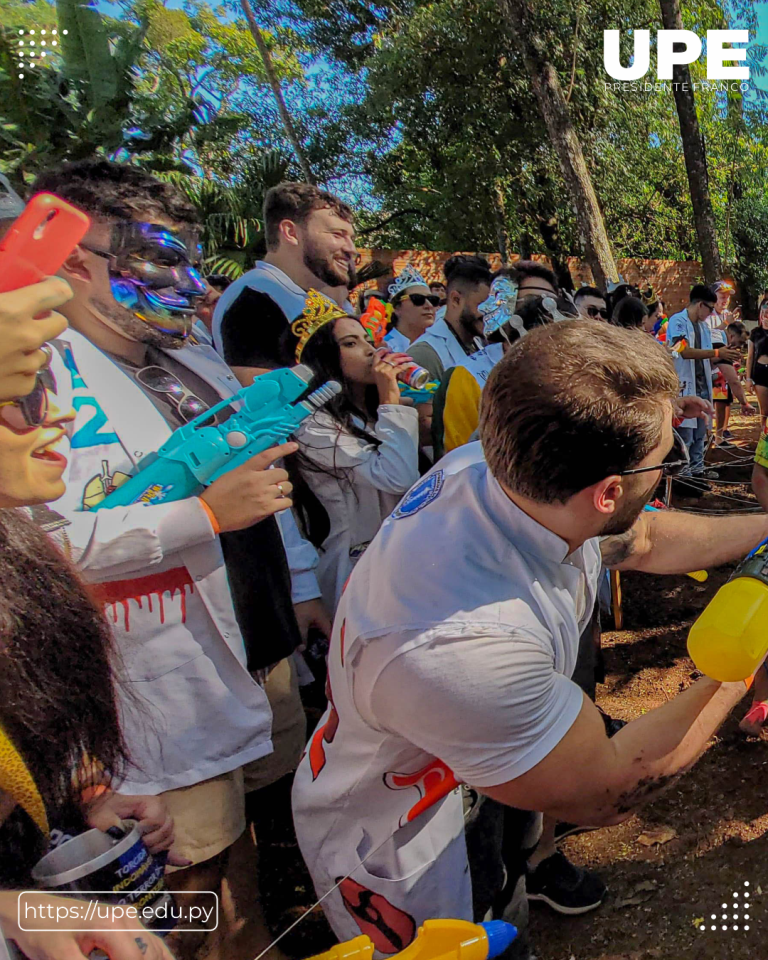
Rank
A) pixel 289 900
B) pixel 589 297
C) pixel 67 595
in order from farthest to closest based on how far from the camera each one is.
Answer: pixel 589 297
pixel 289 900
pixel 67 595

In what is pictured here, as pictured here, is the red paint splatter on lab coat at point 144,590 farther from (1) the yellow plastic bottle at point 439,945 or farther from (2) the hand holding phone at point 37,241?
(1) the yellow plastic bottle at point 439,945

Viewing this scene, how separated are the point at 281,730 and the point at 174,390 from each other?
907mm

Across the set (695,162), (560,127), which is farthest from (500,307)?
→ (695,162)

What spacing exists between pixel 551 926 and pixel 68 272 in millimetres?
2142

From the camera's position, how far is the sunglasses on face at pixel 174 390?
123 cm

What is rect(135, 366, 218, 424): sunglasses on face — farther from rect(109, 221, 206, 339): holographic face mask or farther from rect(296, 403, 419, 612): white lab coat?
rect(296, 403, 419, 612): white lab coat

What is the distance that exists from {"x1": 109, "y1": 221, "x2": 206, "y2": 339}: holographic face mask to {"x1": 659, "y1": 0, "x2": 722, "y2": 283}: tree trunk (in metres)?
6.23

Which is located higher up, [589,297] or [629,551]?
[589,297]

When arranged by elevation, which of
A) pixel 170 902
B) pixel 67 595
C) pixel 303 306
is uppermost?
pixel 303 306

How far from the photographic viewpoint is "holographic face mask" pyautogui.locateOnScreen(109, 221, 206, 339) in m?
1.13

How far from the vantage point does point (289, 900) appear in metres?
1.80

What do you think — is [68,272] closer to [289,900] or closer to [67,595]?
[67,595]

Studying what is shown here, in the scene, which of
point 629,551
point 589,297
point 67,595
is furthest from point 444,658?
point 589,297

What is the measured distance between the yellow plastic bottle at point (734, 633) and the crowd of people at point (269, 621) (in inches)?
3.0
